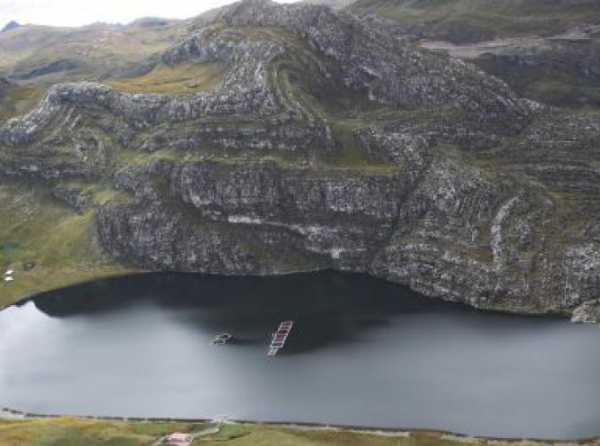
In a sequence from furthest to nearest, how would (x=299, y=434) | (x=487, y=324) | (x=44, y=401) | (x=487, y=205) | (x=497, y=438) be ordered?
(x=487, y=205) → (x=487, y=324) → (x=44, y=401) → (x=299, y=434) → (x=497, y=438)

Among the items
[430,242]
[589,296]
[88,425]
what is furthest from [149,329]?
[589,296]

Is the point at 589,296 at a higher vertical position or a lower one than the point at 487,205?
lower

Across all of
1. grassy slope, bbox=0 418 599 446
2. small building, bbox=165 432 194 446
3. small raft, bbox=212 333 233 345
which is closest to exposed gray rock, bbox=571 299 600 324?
grassy slope, bbox=0 418 599 446

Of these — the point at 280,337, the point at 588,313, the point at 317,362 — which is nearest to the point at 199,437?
the point at 317,362

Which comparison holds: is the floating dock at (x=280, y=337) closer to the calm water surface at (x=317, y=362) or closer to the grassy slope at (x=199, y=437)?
the calm water surface at (x=317, y=362)

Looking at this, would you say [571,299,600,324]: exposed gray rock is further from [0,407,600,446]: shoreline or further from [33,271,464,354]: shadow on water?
[0,407,600,446]: shoreline

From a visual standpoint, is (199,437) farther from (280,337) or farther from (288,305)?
(288,305)

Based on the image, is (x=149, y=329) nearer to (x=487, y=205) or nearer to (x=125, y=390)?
(x=125, y=390)
